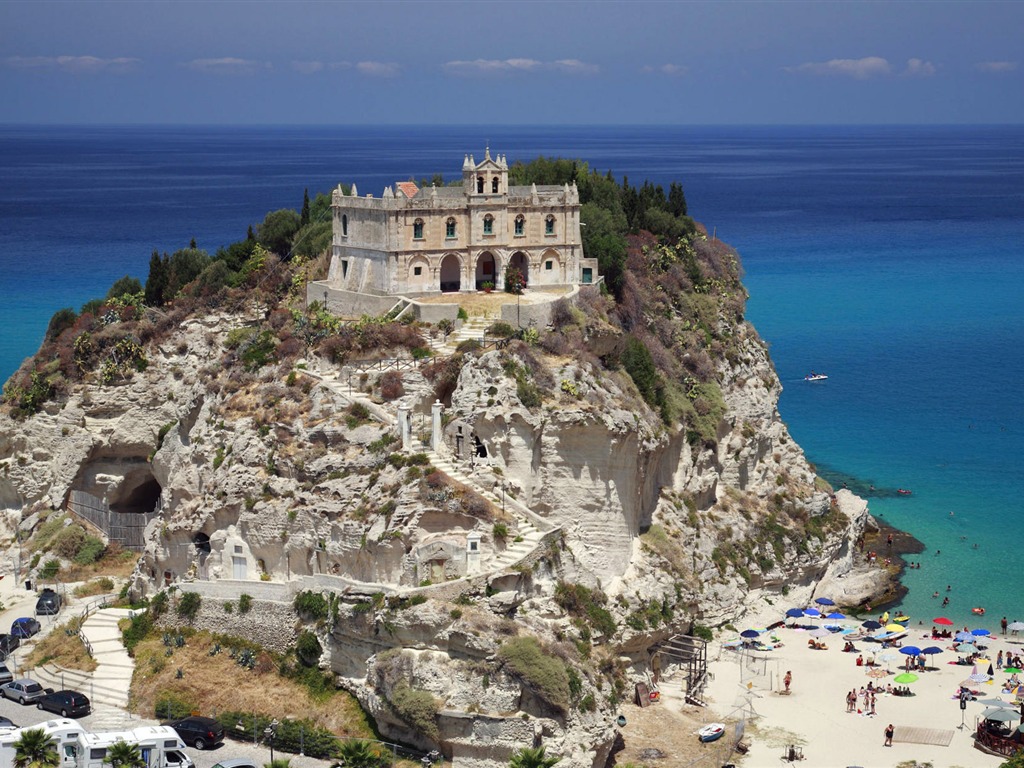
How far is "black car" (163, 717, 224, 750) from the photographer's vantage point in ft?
152

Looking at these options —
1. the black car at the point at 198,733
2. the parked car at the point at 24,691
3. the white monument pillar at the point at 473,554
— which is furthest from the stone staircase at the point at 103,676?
the white monument pillar at the point at 473,554

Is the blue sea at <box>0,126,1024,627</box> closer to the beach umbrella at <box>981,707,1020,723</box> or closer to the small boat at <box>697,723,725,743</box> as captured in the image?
the beach umbrella at <box>981,707,1020,723</box>

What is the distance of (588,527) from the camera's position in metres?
56.2

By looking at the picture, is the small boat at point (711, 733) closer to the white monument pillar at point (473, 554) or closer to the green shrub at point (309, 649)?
the white monument pillar at point (473, 554)

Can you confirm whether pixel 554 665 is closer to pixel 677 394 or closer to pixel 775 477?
pixel 677 394

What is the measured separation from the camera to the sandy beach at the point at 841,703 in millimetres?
50375

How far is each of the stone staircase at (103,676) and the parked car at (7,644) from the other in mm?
2227

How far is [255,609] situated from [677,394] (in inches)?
873

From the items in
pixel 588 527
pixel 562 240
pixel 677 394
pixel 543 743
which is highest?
pixel 562 240

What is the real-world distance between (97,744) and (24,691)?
915 centimetres

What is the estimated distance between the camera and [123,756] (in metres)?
40.1

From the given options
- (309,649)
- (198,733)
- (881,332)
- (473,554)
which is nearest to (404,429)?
(473,554)

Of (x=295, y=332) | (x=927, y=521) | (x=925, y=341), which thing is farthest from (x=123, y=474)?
(x=925, y=341)

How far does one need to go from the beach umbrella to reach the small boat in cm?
878
